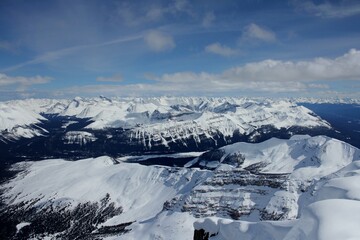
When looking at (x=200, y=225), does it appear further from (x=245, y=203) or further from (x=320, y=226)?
(x=245, y=203)

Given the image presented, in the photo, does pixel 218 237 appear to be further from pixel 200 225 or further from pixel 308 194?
pixel 308 194

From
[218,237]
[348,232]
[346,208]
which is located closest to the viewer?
[348,232]

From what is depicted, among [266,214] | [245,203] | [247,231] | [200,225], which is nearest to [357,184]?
[247,231]

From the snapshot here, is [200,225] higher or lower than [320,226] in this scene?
lower

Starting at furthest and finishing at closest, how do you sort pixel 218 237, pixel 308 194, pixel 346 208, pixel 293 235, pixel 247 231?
pixel 308 194
pixel 218 237
pixel 247 231
pixel 346 208
pixel 293 235

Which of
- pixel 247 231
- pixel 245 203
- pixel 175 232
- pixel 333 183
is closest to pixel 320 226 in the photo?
pixel 247 231

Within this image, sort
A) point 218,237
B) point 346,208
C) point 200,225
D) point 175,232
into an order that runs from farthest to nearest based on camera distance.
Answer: point 175,232 → point 200,225 → point 218,237 → point 346,208

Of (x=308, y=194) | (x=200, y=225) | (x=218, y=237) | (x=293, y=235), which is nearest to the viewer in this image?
(x=293, y=235)

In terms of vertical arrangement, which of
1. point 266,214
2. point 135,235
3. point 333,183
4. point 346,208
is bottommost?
point 135,235

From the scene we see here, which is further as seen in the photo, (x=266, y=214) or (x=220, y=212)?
(x=220, y=212)
